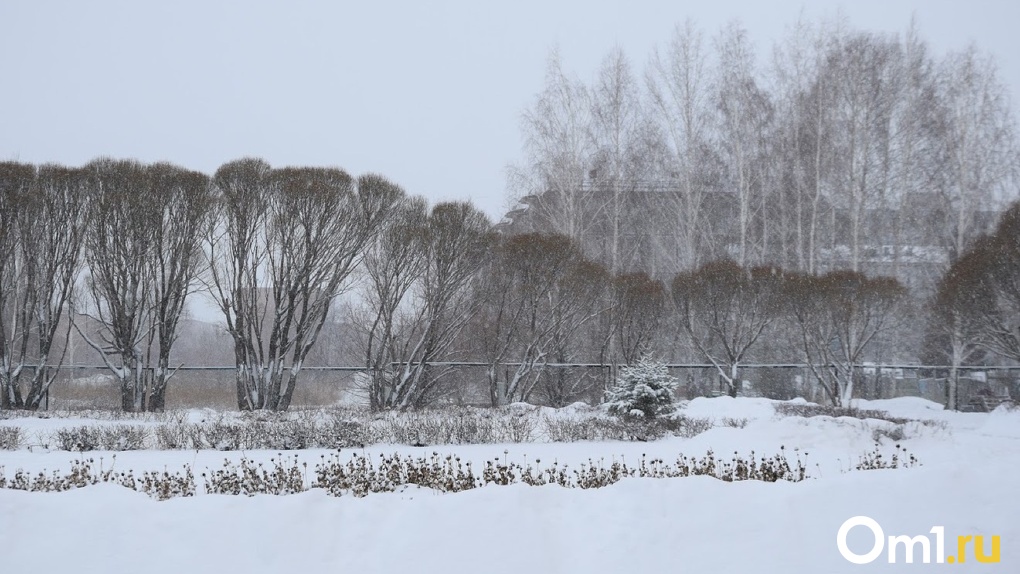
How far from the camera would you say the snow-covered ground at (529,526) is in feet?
16.7

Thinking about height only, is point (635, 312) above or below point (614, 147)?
below

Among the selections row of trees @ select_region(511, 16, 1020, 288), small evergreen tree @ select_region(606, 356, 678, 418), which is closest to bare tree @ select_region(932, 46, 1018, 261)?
row of trees @ select_region(511, 16, 1020, 288)

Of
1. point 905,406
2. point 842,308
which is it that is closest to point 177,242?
point 842,308

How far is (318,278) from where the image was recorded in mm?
17859

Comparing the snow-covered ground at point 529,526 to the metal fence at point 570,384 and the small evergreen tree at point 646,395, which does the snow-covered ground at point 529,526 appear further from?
the metal fence at point 570,384

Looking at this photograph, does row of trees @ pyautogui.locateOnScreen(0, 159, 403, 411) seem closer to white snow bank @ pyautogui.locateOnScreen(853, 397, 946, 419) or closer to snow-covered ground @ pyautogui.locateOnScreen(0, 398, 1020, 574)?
snow-covered ground @ pyautogui.locateOnScreen(0, 398, 1020, 574)

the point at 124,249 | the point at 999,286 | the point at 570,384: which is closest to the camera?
the point at 999,286

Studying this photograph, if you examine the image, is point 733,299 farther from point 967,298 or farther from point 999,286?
point 999,286

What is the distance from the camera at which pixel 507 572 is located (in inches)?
198

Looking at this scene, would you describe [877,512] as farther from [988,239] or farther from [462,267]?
[988,239]

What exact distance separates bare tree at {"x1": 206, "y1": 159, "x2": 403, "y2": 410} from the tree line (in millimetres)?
39

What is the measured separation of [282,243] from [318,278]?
122 centimetres

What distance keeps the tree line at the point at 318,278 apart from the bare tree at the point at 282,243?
4cm

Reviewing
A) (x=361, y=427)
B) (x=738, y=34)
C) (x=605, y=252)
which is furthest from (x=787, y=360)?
(x=361, y=427)
